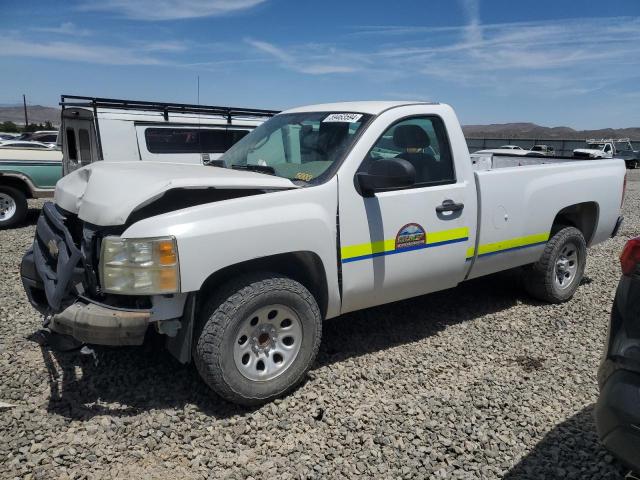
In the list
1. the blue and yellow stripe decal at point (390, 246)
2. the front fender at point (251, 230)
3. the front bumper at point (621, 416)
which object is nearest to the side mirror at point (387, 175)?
the front fender at point (251, 230)

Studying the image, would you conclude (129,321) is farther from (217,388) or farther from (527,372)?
(527,372)

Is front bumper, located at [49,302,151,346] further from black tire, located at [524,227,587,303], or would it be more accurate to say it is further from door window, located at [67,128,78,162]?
door window, located at [67,128,78,162]

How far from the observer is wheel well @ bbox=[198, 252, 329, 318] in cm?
330

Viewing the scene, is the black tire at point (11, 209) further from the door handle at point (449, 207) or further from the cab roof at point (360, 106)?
the door handle at point (449, 207)

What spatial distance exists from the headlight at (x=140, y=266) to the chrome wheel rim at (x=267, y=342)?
0.59m

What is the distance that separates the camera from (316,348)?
355 cm

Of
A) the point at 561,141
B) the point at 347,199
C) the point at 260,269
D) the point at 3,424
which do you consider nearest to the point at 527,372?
the point at 347,199

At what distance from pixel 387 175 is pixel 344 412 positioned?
1.59 m

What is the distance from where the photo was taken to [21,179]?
31.1 ft

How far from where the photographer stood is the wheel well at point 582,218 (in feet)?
17.8

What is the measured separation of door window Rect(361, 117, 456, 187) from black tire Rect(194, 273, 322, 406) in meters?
1.38

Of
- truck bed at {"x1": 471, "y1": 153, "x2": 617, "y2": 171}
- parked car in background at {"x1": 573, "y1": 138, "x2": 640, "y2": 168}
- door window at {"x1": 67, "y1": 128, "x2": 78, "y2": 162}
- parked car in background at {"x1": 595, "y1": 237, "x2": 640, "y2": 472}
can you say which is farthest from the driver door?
parked car in background at {"x1": 573, "y1": 138, "x2": 640, "y2": 168}

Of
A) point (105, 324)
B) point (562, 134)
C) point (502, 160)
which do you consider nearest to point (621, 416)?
point (105, 324)

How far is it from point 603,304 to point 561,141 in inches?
1723
